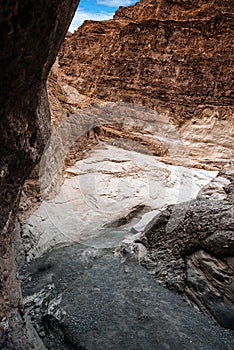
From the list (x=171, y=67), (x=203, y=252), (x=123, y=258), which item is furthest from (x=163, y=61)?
(x=203, y=252)

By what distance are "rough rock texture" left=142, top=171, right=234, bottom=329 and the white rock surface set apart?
1.77 metres

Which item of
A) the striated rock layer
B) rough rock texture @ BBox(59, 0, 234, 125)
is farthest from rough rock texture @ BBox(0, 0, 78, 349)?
rough rock texture @ BBox(59, 0, 234, 125)

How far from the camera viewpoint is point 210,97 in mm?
19000

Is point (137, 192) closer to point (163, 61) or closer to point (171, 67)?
point (171, 67)

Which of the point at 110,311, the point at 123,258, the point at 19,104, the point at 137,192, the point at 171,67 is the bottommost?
the point at 123,258

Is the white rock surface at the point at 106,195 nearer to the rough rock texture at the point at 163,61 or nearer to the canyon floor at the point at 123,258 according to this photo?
the canyon floor at the point at 123,258

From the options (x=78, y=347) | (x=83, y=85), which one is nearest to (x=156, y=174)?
(x=78, y=347)

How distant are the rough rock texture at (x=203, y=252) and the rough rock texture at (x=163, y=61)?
13.3 meters

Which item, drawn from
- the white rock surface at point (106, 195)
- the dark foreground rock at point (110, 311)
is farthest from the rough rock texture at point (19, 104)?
the white rock surface at point (106, 195)

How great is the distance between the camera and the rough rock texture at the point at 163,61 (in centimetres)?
1917

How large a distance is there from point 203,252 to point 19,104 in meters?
4.75

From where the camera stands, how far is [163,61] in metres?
20.0

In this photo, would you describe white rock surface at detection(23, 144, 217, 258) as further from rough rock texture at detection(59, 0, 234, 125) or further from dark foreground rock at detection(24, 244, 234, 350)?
rough rock texture at detection(59, 0, 234, 125)

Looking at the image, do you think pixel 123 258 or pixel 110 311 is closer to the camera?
pixel 110 311
